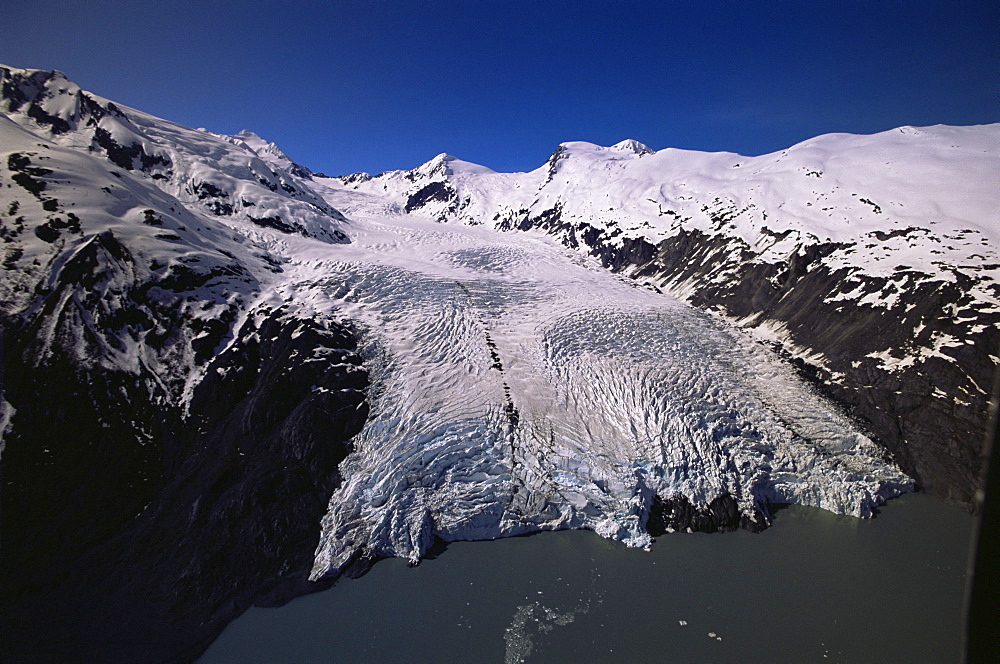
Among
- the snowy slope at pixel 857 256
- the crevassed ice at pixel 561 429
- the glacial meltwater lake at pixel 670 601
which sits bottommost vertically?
the glacial meltwater lake at pixel 670 601

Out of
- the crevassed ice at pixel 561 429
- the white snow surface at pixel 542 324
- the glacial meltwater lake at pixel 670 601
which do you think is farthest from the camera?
the white snow surface at pixel 542 324

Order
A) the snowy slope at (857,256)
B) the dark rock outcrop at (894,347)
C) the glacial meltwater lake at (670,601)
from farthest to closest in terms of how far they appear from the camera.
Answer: the snowy slope at (857,256)
the dark rock outcrop at (894,347)
the glacial meltwater lake at (670,601)

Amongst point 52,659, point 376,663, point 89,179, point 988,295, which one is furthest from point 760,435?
point 89,179

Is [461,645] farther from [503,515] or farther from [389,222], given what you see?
Result: [389,222]

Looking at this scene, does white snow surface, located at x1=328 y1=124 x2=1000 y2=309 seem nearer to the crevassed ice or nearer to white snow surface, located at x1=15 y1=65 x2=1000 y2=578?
white snow surface, located at x1=15 y1=65 x2=1000 y2=578

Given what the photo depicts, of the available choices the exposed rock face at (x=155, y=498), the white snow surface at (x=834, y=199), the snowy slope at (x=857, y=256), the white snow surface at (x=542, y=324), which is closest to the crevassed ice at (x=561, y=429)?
the white snow surface at (x=542, y=324)

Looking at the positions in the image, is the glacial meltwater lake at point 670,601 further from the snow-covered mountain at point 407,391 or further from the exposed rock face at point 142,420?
the exposed rock face at point 142,420
